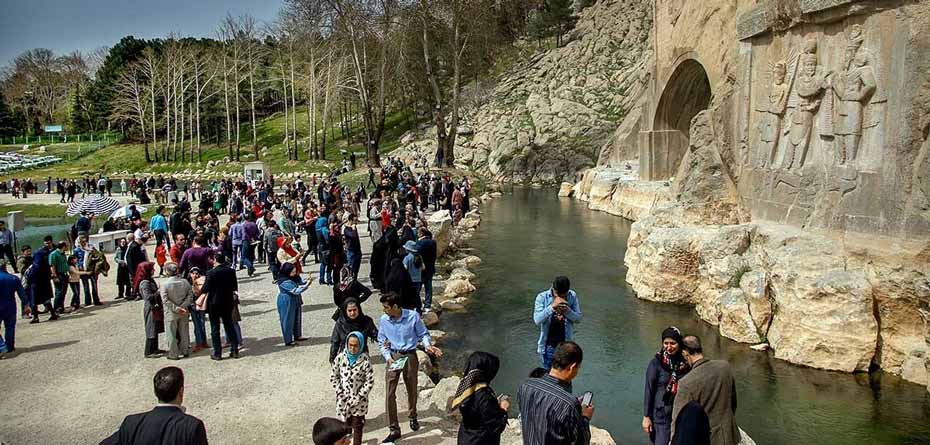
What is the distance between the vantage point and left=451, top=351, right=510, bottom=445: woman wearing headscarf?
4.97 metres

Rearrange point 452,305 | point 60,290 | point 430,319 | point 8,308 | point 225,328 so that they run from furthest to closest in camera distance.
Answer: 1. point 452,305
2. point 430,319
3. point 60,290
4. point 8,308
5. point 225,328

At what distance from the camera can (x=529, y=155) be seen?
48.2 m

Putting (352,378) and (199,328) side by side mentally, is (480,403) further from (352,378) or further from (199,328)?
(199,328)

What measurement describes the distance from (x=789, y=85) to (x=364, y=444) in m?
10.6

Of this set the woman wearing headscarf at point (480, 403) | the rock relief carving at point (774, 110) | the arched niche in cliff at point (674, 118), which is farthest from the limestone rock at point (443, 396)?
the arched niche in cliff at point (674, 118)

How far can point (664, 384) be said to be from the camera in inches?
235

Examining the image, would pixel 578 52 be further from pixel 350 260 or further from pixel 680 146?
pixel 350 260

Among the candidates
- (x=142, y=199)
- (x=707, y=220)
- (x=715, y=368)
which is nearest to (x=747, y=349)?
(x=707, y=220)

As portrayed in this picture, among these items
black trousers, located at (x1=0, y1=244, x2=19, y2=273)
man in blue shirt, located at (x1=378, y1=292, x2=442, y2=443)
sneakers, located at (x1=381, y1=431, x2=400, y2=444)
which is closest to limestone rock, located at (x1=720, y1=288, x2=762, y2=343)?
man in blue shirt, located at (x1=378, y1=292, x2=442, y2=443)

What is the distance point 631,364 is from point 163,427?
8.66 metres

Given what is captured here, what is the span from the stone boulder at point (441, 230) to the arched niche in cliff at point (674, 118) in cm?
1221

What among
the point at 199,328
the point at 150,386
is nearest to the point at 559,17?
the point at 199,328

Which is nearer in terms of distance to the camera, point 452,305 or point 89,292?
point 89,292

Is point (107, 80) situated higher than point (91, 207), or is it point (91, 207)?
point (107, 80)
